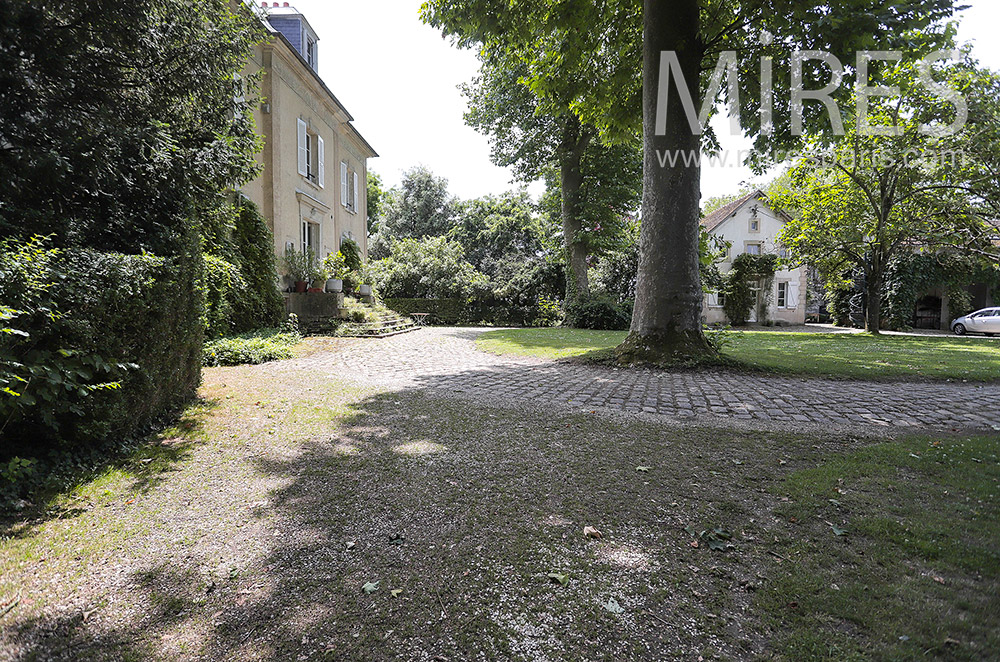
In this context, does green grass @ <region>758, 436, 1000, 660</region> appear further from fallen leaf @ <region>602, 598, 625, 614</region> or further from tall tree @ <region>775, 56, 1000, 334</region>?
tall tree @ <region>775, 56, 1000, 334</region>

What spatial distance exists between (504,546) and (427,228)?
39.2m

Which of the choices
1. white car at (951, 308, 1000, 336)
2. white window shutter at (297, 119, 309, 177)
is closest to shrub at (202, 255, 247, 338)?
white window shutter at (297, 119, 309, 177)

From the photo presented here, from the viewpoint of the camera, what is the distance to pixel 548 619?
6.13 ft

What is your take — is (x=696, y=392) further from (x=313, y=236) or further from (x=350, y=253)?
(x=350, y=253)

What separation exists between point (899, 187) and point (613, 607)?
71.9ft

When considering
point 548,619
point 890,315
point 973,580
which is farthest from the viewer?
point 890,315

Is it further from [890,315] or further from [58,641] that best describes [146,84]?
[890,315]

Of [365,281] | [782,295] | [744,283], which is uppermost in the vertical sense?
[744,283]

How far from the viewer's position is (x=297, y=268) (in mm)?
14516

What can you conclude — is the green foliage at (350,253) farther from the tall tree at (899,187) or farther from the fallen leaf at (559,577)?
the fallen leaf at (559,577)

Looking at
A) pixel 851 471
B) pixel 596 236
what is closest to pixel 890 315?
pixel 596 236

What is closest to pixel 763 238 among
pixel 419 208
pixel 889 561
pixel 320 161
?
pixel 419 208

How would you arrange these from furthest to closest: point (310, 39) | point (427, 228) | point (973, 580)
Result: 1. point (427, 228)
2. point (310, 39)
3. point (973, 580)

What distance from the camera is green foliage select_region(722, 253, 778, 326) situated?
28203mm
